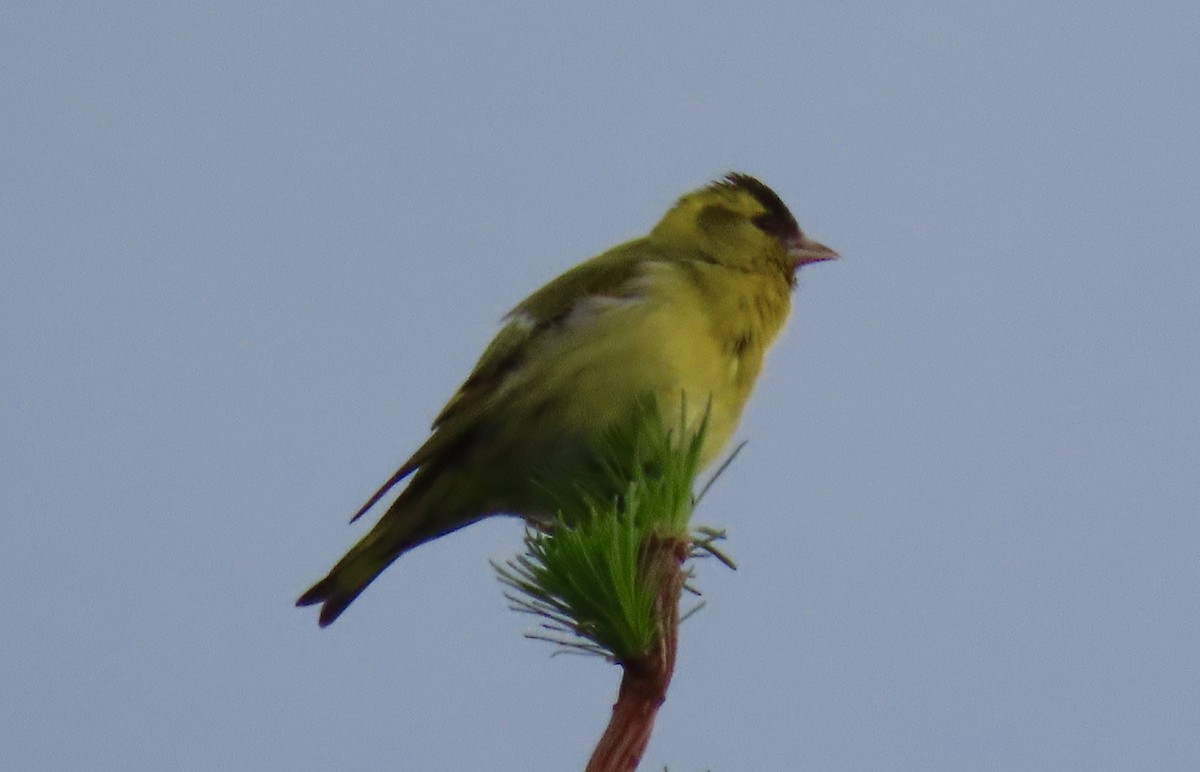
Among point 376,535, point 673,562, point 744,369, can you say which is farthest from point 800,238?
point 673,562

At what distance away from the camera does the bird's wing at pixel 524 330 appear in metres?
5.23

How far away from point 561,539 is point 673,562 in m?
0.21

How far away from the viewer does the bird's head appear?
5.89 metres

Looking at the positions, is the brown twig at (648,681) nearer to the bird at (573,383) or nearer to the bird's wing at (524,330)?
the bird at (573,383)

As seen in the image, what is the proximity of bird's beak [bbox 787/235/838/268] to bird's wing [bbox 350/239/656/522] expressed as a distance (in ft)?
1.87

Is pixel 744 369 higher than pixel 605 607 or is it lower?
higher

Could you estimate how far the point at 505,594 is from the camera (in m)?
2.94

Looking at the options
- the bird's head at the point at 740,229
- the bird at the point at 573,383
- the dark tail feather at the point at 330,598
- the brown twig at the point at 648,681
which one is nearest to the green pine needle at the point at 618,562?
the brown twig at the point at 648,681

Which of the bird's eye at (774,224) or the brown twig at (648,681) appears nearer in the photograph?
the brown twig at (648,681)

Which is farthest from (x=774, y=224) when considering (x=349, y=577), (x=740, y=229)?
(x=349, y=577)

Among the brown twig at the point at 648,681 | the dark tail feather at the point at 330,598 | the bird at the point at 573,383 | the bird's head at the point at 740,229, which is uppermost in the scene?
the bird's head at the point at 740,229

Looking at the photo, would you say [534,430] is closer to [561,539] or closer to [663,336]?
[663,336]

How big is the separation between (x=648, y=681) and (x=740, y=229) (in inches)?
148

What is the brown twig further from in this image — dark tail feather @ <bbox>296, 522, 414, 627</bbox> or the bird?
dark tail feather @ <bbox>296, 522, 414, 627</bbox>
